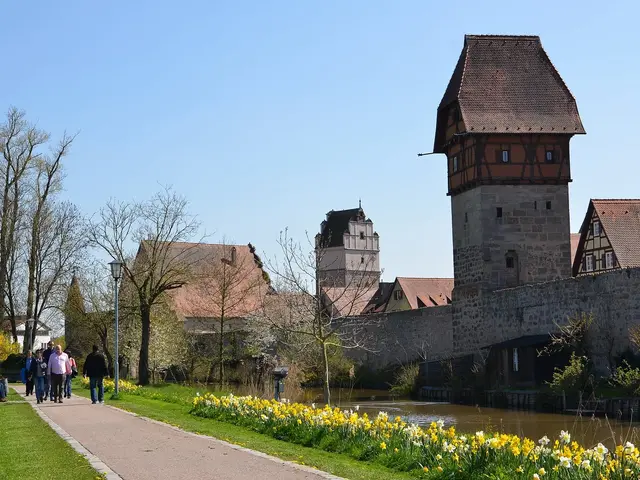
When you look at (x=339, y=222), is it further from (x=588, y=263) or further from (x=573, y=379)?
(x=573, y=379)

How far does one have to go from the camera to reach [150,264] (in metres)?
37.3

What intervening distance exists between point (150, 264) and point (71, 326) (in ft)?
51.9

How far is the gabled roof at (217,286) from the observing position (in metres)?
43.0

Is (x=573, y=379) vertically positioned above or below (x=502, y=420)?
above

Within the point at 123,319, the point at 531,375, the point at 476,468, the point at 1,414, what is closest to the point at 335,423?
the point at 476,468

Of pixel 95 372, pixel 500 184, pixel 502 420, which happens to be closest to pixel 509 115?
pixel 500 184

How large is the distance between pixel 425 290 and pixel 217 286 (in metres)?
22.4

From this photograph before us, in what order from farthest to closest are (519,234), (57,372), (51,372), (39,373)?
(519,234), (39,373), (51,372), (57,372)

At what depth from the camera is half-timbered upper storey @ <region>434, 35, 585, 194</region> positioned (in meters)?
40.9

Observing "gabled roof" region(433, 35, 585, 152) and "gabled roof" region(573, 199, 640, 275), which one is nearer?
"gabled roof" region(433, 35, 585, 152)

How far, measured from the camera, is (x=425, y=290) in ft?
237

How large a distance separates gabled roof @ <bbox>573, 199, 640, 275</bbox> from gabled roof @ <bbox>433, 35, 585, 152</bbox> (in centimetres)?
865

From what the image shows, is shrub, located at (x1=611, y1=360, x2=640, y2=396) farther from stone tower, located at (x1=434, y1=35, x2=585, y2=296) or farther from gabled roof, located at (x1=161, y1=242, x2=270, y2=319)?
gabled roof, located at (x1=161, y1=242, x2=270, y2=319)

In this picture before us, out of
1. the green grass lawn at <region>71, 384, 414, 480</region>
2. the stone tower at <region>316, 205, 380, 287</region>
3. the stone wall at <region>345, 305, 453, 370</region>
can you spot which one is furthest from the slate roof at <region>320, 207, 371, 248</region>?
the green grass lawn at <region>71, 384, 414, 480</region>
